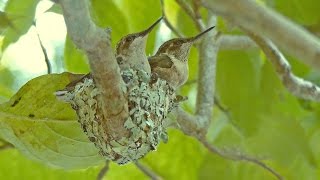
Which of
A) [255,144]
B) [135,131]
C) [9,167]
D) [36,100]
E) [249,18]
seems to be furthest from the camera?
[255,144]

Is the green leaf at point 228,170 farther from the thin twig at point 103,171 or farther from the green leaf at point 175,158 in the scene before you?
the thin twig at point 103,171

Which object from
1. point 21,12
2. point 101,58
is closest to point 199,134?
point 21,12

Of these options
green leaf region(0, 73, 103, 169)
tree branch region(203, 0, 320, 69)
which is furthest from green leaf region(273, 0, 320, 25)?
tree branch region(203, 0, 320, 69)

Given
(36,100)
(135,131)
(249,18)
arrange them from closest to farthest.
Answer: (249,18) < (135,131) < (36,100)

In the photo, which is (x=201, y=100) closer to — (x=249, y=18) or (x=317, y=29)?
(x=317, y=29)

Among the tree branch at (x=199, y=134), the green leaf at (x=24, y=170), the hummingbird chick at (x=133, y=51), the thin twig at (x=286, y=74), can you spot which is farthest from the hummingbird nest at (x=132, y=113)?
the thin twig at (x=286, y=74)

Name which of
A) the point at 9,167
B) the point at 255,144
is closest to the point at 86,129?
the point at 9,167

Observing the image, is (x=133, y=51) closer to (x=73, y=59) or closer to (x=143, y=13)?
(x=73, y=59)
